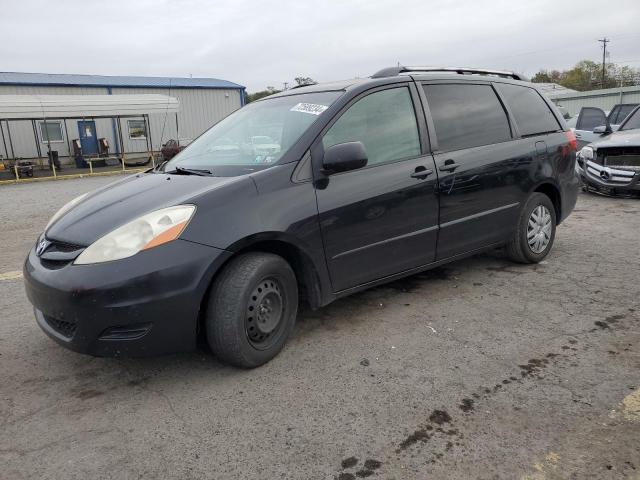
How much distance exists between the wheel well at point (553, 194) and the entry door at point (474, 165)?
1.40 feet

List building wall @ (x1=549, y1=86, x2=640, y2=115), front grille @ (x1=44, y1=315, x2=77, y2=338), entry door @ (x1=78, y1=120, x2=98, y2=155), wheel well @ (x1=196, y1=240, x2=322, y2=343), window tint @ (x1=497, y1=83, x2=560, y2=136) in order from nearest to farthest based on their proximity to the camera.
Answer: front grille @ (x1=44, y1=315, x2=77, y2=338), wheel well @ (x1=196, y1=240, x2=322, y2=343), window tint @ (x1=497, y1=83, x2=560, y2=136), entry door @ (x1=78, y1=120, x2=98, y2=155), building wall @ (x1=549, y1=86, x2=640, y2=115)

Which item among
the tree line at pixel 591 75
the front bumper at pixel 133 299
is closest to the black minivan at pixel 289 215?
the front bumper at pixel 133 299

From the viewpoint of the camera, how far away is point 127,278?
2.54 metres

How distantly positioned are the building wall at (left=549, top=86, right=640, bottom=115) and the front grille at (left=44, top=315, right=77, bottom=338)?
2986 cm

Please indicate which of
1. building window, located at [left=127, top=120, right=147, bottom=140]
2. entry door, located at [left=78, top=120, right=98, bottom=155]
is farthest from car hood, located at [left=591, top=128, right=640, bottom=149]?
entry door, located at [left=78, top=120, right=98, bottom=155]

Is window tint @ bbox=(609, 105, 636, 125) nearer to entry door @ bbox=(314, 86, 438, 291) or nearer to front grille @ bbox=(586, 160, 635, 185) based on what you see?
front grille @ bbox=(586, 160, 635, 185)

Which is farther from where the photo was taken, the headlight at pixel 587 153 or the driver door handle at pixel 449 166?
the headlight at pixel 587 153

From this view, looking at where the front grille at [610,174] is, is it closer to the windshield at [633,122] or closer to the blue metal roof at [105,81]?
the windshield at [633,122]

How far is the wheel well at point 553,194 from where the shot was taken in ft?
15.6

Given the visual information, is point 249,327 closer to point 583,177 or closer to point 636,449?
point 636,449

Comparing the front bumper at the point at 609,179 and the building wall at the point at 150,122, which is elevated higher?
the building wall at the point at 150,122

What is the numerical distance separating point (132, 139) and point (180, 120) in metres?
2.83

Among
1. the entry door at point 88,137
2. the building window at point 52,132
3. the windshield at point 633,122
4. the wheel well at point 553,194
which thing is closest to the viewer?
the wheel well at point 553,194

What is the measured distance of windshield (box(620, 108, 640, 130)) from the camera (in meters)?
8.98
